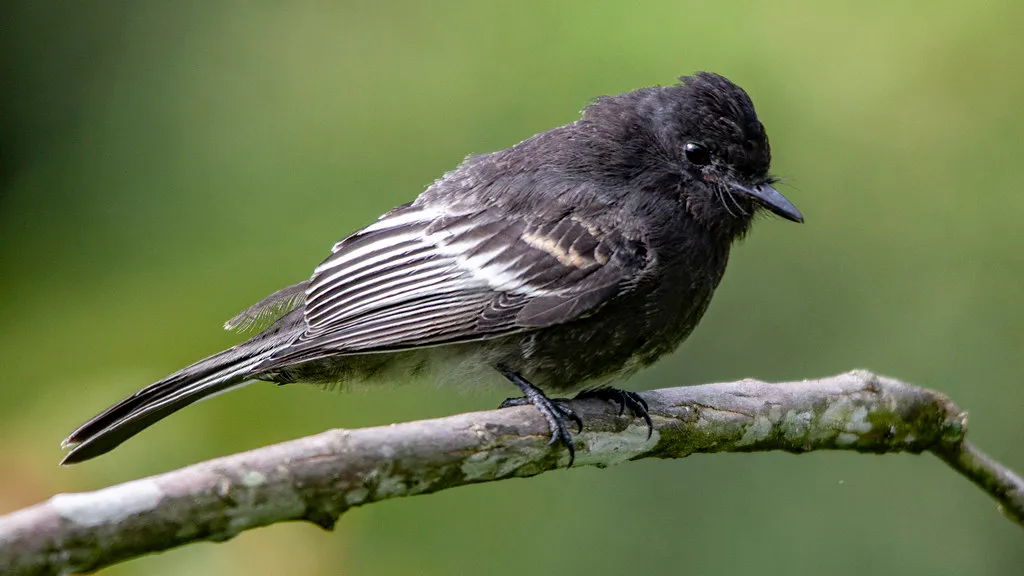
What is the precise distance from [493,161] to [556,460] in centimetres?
138

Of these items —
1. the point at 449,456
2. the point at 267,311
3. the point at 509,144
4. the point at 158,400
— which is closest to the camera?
the point at 449,456

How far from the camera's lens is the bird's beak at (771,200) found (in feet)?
12.2

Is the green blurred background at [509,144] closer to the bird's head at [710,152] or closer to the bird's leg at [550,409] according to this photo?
the bird's leg at [550,409]

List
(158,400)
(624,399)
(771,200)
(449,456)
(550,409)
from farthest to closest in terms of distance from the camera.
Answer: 1. (771,200)
2. (624,399)
3. (158,400)
4. (550,409)
5. (449,456)

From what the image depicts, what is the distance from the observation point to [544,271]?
3643mm

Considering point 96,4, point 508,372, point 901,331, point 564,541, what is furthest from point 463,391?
A: point 96,4

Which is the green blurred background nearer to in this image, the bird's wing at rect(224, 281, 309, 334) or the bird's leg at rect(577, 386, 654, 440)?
the bird's wing at rect(224, 281, 309, 334)

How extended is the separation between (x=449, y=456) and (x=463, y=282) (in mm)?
1069

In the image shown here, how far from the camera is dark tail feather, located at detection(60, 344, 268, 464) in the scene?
3.42 metres

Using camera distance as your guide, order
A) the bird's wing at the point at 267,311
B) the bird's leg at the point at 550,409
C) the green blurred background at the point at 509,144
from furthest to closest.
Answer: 1. the green blurred background at the point at 509,144
2. the bird's wing at the point at 267,311
3. the bird's leg at the point at 550,409

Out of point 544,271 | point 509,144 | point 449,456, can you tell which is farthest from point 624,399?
point 509,144

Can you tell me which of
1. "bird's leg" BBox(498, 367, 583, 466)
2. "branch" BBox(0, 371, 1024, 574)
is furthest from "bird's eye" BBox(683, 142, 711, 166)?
"bird's leg" BBox(498, 367, 583, 466)

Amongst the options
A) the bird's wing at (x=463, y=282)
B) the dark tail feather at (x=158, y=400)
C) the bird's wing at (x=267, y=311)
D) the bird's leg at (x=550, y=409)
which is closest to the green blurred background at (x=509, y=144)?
the bird's wing at (x=267, y=311)

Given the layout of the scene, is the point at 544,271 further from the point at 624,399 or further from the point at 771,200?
the point at 771,200
